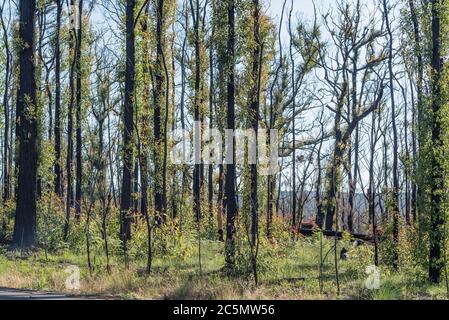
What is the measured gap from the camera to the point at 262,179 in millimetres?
20109

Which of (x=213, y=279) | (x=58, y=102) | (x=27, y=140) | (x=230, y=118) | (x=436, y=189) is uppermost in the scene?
(x=58, y=102)

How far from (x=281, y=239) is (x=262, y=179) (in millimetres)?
2204

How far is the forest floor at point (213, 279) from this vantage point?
470 inches

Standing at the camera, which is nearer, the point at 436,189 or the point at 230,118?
the point at 436,189

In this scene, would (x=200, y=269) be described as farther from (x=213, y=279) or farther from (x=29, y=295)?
(x=29, y=295)

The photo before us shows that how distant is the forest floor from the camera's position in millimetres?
11938

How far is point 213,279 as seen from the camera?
13.9 meters

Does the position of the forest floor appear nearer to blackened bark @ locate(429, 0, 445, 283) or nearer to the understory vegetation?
the understory vegetation

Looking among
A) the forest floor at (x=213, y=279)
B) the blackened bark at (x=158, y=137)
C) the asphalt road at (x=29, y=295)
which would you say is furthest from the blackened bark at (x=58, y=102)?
the asphalt road at (x=29, y=295)

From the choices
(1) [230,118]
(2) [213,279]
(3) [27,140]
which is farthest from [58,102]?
(2) [213,279]

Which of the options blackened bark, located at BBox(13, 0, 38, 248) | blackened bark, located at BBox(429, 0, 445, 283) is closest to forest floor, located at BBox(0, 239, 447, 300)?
blackened bark, located at BBox(429, 0, 445, 283)
